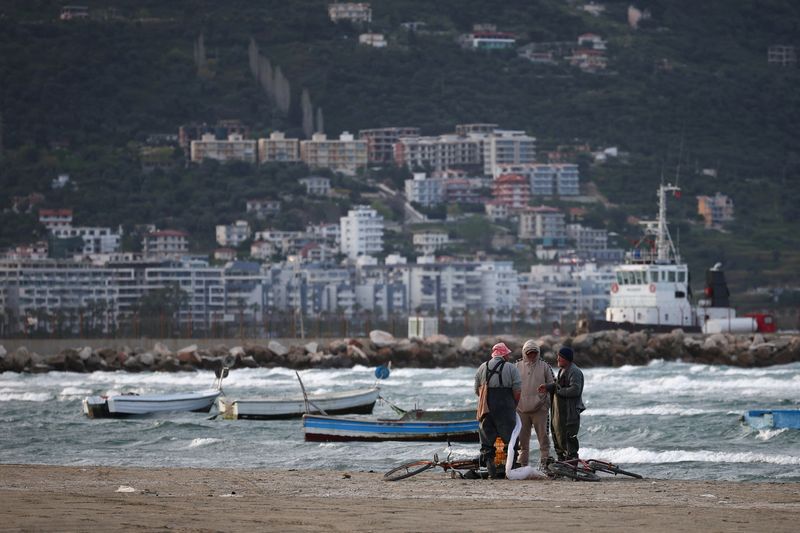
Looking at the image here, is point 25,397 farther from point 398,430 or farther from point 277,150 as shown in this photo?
point 277,150

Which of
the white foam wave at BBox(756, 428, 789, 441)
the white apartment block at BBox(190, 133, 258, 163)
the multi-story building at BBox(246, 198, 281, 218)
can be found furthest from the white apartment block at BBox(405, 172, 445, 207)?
the white foam wave at BBox(756, 428, 789, 441)

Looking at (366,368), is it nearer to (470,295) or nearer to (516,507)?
(516,507)

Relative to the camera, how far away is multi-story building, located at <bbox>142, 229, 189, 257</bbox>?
486 feet

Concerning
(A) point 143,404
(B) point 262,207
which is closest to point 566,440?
(A) point 143,404

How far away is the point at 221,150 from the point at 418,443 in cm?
16295

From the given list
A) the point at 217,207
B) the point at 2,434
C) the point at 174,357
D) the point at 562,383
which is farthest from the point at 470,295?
the point at 562,383

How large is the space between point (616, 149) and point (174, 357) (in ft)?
436

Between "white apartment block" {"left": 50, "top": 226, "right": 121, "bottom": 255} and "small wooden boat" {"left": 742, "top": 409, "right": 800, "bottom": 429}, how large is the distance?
128m

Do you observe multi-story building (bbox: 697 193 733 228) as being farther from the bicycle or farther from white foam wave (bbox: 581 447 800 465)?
the bicycle

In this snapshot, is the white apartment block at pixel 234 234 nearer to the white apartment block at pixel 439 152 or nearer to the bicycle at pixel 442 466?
the white apartment block at pixel 439 152

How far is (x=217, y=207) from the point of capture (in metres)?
166

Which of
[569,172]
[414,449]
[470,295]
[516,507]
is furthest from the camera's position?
[569,172]

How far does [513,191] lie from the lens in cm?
17762

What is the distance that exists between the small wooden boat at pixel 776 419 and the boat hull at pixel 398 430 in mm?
4194
